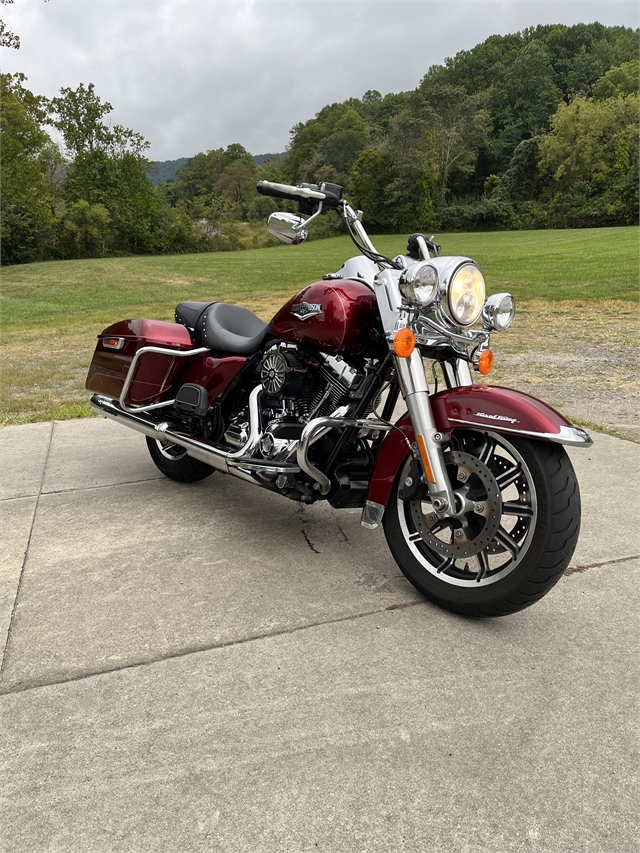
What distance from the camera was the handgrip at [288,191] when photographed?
279 centimetres

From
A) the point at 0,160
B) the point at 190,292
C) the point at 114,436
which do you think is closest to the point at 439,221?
the point at 0,160

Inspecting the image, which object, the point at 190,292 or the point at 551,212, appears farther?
the point at 551,212

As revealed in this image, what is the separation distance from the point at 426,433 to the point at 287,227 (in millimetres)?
1090

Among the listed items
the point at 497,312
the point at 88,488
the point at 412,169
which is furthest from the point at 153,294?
the point at 412,169

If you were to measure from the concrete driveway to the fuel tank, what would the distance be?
101 centimetres

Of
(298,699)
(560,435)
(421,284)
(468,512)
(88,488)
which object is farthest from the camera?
(88,488)

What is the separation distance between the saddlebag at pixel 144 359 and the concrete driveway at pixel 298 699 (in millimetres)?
798

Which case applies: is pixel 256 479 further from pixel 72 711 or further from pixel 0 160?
pixel 0 160

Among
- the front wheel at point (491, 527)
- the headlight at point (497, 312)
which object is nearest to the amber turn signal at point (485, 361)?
the headlight at point (497, 312)

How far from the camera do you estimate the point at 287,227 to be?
2803 mm

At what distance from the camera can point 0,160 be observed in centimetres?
3400

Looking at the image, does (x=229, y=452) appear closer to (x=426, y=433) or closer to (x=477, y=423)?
(x=426, y=433)

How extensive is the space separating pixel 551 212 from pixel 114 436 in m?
55.2

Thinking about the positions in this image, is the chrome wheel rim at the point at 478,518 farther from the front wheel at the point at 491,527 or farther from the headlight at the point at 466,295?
the headlight at the point at 466,295
